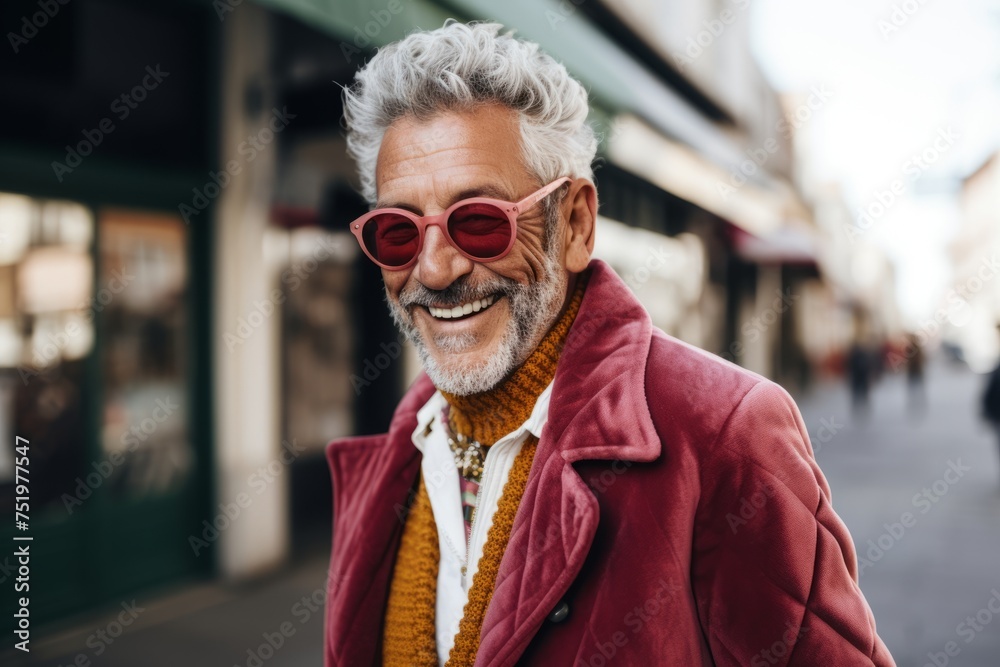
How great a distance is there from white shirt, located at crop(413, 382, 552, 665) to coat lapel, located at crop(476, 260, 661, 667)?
89 millimetres

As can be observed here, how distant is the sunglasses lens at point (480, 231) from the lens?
1396 mm

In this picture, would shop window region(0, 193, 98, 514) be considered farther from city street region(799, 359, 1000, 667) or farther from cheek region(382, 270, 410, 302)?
city street region(799, 359, 1000, 667)

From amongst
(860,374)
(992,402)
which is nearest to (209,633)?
(992,402)

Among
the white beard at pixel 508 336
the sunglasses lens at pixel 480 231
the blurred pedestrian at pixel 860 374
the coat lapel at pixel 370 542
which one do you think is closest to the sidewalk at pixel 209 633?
the coat lapel at pixel 370 542

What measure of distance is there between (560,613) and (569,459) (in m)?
0.26

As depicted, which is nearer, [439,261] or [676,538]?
[676,538]

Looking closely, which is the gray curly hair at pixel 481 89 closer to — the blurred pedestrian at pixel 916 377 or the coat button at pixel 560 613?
the coat button at pixel 560 613

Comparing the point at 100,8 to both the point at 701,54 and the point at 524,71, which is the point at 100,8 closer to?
the point at 524,71

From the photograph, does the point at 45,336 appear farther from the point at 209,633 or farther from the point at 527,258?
the point at 527,258

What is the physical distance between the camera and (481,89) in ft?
4.62

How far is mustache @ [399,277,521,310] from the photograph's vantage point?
1.46 metres

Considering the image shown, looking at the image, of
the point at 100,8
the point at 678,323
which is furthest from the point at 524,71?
the point at 678,323

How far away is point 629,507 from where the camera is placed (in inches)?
51.0

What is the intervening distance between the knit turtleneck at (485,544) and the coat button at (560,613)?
0.17 metres
